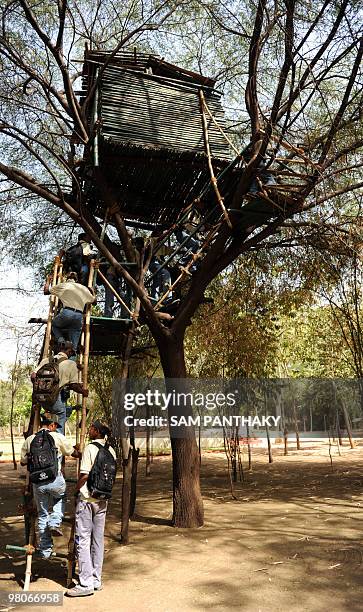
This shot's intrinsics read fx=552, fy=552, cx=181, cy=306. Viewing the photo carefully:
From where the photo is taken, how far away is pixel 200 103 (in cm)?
841

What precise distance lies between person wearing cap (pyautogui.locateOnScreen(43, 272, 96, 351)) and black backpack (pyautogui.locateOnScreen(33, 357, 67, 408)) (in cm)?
95

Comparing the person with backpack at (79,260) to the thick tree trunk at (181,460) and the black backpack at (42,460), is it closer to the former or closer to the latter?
the thick tree trunk at (181,460)

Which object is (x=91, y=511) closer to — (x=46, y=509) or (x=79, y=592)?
(x=46, y=509)

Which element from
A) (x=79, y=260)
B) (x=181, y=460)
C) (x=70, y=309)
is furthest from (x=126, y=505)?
(x=79, y=260)

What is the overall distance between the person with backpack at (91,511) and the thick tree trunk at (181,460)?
2754 mm

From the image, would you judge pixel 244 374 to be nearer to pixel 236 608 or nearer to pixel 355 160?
pixel 355 160

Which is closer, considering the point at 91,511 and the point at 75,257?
the point at 91,511

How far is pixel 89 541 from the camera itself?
217 inches

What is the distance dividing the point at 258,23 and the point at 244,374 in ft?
35.1

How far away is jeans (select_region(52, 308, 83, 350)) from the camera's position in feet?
22.5

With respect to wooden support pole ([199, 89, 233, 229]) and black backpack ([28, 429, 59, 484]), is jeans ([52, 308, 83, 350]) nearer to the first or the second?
black backpack ([28, 429, 59, 484])

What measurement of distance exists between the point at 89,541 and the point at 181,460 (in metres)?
3.25

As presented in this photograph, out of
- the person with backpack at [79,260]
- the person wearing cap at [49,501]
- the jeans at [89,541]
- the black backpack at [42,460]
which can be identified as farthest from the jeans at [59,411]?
the person with backpack at [79,260]

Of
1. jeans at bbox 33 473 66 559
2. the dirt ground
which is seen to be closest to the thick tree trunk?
the dirt ground
